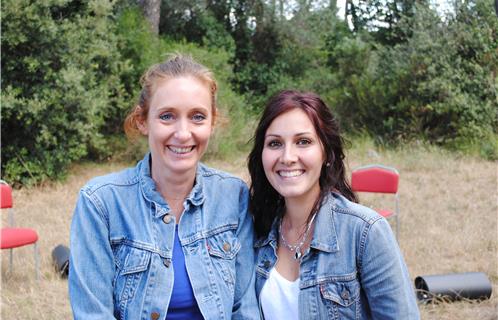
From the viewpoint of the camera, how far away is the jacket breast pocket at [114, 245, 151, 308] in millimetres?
2160

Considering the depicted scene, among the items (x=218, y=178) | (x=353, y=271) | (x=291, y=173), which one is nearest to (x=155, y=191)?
(x=218, y=178)

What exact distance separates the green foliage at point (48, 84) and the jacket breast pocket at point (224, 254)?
756cm

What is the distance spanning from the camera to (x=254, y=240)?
246 centimetres

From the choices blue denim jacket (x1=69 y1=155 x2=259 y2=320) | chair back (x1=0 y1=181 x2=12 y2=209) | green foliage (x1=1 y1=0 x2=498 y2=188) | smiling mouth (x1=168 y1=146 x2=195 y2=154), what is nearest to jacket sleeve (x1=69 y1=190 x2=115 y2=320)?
blue denim jacket (x1=69 y1=155 x2=259 y2=320)

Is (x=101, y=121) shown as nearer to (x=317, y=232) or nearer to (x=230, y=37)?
(x=230, y=37)

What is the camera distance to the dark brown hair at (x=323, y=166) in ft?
7.48

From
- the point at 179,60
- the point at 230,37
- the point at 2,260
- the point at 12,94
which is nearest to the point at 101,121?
the point at 12,94

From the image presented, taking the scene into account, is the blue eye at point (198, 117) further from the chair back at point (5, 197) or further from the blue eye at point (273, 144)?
the chair back at point (5, 197)

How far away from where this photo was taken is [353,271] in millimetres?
2152

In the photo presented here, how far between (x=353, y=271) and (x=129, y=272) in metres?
0.79

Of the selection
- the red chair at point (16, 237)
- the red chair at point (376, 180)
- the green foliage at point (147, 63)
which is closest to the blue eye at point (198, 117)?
the red chair at point (16, 237)

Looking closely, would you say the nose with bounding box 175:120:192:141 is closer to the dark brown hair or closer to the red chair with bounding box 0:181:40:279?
the dark brown hair

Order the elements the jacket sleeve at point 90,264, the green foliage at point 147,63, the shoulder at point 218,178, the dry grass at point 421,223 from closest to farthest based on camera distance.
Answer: the jacket sleeve at point 90,264, the shoulder at point 218,178, the dry grass at point 421,223, the green foliage at point 147,63

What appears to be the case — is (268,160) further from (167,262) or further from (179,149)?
(167,262)
